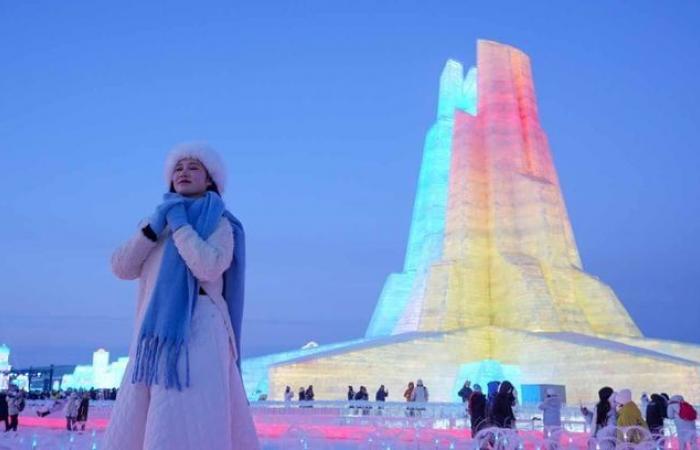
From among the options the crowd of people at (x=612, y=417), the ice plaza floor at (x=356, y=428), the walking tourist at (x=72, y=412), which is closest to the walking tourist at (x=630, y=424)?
the crowd of people at (x=612, y=417)

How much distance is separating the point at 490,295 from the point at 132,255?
828 inches

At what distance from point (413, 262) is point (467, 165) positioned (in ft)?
11.8

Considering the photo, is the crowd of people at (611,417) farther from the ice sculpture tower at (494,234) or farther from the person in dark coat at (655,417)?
the ice sculpture tower at (494,234)

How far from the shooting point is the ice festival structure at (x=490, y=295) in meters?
17.8

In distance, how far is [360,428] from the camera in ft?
36.5

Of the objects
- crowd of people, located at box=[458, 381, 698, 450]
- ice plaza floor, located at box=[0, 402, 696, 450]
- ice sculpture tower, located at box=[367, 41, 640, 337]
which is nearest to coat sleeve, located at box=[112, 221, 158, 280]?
ice plaza floor, located at box=[0, 402, 696, 450]

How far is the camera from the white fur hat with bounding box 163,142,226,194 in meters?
2.78

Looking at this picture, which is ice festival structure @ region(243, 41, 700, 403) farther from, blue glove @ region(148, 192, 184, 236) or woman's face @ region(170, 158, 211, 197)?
blue glove @ region(148, 192, 184, 236)

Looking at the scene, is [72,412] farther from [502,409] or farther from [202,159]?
[202,159]

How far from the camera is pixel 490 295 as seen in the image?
22953 millimetres

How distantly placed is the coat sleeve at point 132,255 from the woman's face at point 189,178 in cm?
22

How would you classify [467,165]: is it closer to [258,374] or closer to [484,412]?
[258,374]

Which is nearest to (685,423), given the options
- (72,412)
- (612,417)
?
(612,417)

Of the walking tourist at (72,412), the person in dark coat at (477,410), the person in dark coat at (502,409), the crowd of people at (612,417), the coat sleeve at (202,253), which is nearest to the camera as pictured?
the coat sleeve at (202,253)
